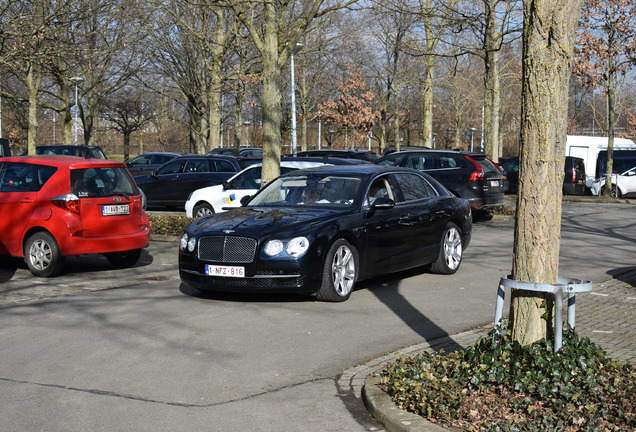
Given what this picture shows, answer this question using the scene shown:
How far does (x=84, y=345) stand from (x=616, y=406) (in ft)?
15.3

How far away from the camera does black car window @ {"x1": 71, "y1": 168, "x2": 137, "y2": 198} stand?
38.7ft

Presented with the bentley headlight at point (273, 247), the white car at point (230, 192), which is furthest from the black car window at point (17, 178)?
the white car at point (230, 192)

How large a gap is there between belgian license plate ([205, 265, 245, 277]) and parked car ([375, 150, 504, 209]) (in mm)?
11555

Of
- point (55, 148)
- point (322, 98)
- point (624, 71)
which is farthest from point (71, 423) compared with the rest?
point (322, 98)

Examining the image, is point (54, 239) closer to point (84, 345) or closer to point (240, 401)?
point (84, 345)

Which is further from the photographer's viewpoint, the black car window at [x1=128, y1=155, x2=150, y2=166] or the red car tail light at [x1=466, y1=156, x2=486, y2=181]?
the black car window at [x1=128, y1=155, x2=150, y2=166]

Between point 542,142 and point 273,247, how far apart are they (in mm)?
4306

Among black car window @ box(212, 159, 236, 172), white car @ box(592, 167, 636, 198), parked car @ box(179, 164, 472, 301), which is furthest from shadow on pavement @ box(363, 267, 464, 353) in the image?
white car @ box(592, 167, 636, 198)

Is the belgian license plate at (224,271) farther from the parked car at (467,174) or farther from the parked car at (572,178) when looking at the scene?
the parked car at (572,178)

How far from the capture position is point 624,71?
31828mm

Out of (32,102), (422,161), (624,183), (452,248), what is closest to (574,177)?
(624,183)

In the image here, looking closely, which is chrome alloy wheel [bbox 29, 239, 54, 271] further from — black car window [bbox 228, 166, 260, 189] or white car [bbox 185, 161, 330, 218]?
black car window [bbox 228, 166, 260, 189]

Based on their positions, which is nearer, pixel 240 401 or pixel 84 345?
pixel 240 401

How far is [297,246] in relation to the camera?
9406 millimetres
